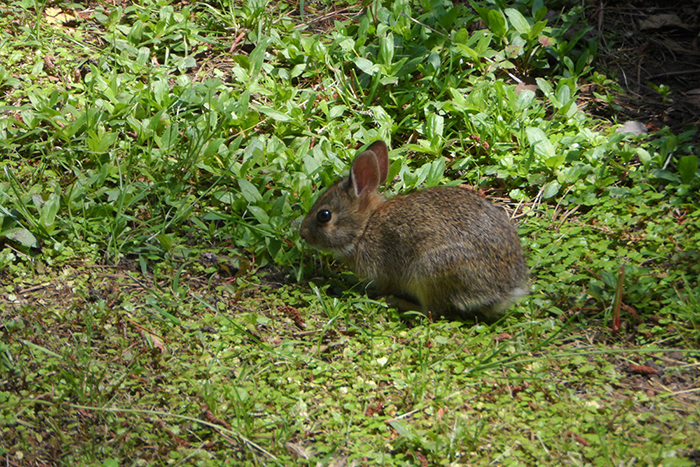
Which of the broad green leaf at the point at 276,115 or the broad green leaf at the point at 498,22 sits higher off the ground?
the broad green leaf at the point at 498,22

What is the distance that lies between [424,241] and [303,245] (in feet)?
3.10

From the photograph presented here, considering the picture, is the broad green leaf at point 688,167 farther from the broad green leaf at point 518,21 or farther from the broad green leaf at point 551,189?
the broad green leaf at point 518,21

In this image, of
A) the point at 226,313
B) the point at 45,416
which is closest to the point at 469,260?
the point at 226,313

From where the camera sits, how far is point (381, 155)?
518 cm

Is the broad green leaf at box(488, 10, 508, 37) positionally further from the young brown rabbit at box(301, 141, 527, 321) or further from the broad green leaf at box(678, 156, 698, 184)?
the young brown rabbit at box(301, 141, 527, 321)

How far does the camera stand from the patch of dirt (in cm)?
632

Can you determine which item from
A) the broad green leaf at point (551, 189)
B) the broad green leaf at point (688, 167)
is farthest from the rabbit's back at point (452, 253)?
the broad green leaf at point (688, 167)

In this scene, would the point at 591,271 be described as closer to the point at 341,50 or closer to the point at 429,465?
the point at 429,465

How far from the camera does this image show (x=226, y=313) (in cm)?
458

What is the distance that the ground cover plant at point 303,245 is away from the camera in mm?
3627

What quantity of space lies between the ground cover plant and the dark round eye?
0.27 metres

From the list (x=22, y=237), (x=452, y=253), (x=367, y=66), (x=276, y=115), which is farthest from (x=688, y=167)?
(x=22, y=237)

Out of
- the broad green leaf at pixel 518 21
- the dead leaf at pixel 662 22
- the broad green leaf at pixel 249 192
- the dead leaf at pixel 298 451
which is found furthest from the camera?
the dead leaf at pixel 662 22

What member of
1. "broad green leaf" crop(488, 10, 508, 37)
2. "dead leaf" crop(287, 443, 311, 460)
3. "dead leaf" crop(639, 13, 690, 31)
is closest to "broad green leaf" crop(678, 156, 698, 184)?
"broad green leaf" crop(488, 10, 508, 37)
